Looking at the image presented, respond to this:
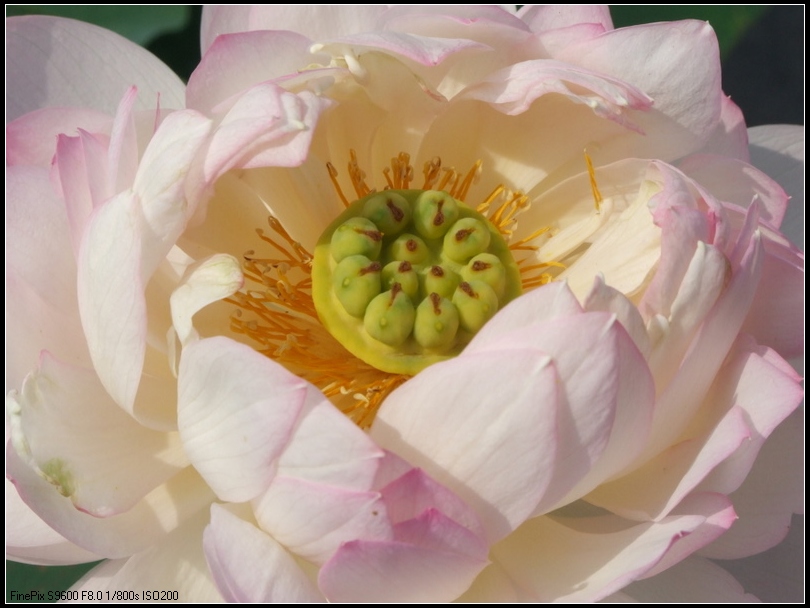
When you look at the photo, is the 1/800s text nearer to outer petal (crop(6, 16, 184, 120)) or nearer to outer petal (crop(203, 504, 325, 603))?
outer petal (crop(203, 504, 325, 603))

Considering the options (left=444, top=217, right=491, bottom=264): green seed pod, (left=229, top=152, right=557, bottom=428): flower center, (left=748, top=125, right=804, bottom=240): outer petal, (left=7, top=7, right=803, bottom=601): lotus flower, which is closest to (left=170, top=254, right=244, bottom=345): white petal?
(left=7, top=7, right=803, bottom=601): lotus flower

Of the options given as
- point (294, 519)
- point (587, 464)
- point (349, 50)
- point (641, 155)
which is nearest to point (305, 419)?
point (294, 519)

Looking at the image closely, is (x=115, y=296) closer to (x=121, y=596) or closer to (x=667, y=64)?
(x=121, y=596)

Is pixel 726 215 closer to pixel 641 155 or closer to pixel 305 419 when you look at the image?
pixel 641 155

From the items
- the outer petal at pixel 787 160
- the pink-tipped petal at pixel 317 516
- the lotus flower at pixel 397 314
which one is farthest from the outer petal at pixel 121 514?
the outer petal at pixel 787 160

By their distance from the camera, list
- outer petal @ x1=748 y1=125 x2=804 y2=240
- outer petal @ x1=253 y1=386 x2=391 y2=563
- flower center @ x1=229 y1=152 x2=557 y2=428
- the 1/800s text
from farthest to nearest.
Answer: outer petal @ x1=748 y1=125 x2=804 y2=240 < flower center @ x1=229 y1=152 x2=557 y2=428 < the 1/800s text < outer petal @ x1=253 y1=386 x2=391 y2=563

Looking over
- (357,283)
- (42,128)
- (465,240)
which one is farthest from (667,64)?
(42,128)

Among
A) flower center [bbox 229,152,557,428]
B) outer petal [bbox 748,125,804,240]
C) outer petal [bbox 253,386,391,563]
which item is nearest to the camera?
outer petal [bbox 253,386,391,563]
